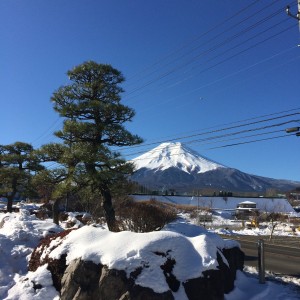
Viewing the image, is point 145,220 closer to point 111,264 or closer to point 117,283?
point 111,264

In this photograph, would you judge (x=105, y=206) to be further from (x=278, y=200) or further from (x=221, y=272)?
(x=278, y=200)

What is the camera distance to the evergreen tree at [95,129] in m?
15.1

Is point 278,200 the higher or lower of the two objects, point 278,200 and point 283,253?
the higher

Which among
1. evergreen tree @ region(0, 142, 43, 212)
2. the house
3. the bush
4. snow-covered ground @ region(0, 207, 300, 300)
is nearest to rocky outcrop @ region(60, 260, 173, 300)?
snow-covered ground @ region(0, 207, 300, 300)

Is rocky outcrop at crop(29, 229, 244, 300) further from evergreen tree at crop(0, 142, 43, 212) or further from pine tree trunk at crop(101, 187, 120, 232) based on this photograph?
evergreen tree at crop(0, 142, 43, 212)

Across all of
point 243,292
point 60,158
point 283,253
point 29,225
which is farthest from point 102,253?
point 283,253

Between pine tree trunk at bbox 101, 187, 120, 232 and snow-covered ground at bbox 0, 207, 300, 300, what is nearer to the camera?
snow-covered ground at bbox 0, 207, 300, 300

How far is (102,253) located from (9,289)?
8.67ft

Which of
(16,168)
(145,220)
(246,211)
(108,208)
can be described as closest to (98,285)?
(145,220)

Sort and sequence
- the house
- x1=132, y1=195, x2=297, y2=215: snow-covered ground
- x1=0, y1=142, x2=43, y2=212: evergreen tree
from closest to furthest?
x1=0, y1=142, x2=43, y2=212: evergreen tree
the house
x1=132, y1=195, x2=297, y2=215: snow-covered ground

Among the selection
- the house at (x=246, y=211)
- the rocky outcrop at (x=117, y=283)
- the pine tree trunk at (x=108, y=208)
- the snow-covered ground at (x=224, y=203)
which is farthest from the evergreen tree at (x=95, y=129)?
the snow-covered ground at (x=224, y=203)

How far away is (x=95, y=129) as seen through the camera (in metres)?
15.7

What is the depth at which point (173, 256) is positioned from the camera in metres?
7.99

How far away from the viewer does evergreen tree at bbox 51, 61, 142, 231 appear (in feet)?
49.7
